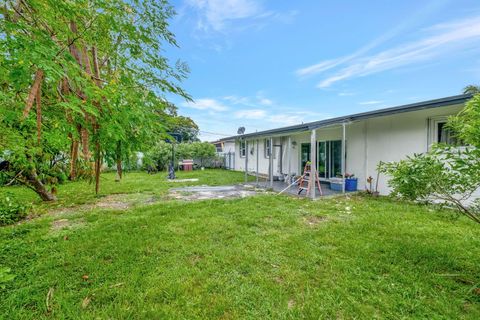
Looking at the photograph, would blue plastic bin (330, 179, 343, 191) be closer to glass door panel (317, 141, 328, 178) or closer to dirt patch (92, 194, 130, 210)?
glass door panel (317, 141, 328, 178)

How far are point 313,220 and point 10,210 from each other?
7.10 metres

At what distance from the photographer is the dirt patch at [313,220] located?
4.78 m

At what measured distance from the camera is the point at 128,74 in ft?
8.72

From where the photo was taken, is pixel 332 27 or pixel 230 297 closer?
pixel 230 297

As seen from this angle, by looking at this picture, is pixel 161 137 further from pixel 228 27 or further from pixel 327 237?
pixel 228 27

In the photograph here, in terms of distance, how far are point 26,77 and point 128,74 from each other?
1.16 meters


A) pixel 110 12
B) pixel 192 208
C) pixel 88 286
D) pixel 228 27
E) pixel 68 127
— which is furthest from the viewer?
pixel 228 27

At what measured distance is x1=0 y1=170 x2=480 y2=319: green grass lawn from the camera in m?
2.16

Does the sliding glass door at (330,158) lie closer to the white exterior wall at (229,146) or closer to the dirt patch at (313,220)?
the dirt patch at (313,220)

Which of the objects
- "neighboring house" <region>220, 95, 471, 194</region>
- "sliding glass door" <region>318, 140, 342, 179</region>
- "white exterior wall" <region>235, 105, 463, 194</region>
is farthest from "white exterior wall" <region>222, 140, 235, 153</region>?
"white exterior wall" <region>235, 105, 463, 194</region>

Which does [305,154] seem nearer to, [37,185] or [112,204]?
[112,204]

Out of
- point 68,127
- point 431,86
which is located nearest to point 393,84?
point 431,86

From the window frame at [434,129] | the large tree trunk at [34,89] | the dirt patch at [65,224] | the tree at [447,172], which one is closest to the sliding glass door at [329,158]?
the window frame at [434,129]

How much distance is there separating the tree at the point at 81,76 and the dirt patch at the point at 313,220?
3.75 meters
